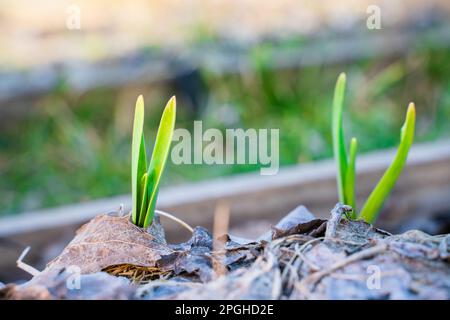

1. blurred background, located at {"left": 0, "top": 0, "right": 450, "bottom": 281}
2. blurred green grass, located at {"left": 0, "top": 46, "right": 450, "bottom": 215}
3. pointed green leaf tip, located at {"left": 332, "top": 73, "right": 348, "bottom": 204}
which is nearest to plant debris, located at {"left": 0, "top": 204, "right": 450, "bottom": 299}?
pointed green leaf tip, located at {"left": 332, "top": 73, "right": 348, "bottom": 204}

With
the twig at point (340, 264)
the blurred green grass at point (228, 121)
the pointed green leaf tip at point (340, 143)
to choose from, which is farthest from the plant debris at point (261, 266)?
the blurred green grass at point (228, 121)

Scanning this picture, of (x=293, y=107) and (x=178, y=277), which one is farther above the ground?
(x=293, y=107)

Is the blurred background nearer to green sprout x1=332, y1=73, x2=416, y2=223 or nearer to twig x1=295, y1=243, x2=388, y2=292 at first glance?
green sprout x1=332, y1=73, x2=416, y2=223

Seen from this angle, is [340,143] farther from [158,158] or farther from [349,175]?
[158,158]

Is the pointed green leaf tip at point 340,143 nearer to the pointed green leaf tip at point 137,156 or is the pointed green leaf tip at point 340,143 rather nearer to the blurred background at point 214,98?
the pointed green leaf tip at point 137,156

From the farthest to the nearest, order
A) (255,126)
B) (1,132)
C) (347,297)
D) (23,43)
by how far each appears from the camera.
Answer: (23,43)
(1,132)
(255,126)
(347,297)

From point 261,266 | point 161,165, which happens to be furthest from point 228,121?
point 261,266

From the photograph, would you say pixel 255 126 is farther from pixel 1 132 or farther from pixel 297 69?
pixel 1 132

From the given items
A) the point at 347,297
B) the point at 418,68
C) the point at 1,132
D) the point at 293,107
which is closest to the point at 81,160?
the point at 1,132

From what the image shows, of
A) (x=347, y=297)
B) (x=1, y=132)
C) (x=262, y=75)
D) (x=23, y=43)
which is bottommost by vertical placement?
(x=347, y=297)
